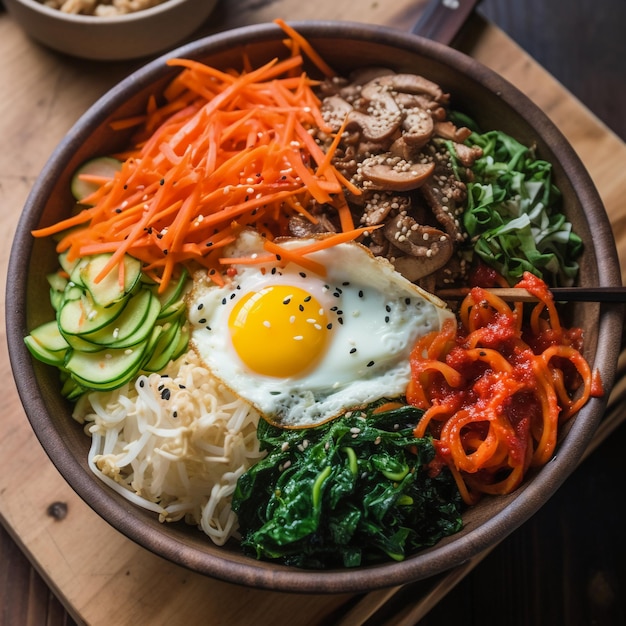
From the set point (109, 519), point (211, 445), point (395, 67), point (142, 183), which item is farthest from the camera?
point (395, 67)

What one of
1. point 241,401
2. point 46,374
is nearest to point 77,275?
point 46,374

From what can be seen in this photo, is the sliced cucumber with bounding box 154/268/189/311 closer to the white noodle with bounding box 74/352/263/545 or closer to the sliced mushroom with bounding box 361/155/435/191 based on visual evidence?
the white noodle with bounding box 74/352/263/545

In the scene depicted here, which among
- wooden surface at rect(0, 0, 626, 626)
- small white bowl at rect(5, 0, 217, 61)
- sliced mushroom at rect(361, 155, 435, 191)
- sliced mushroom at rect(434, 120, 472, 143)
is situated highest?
small white bowl at rect(5, 0, 217, 61)

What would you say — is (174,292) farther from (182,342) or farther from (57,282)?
(57,282)

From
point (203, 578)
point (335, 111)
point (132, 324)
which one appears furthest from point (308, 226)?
point (203, 578)

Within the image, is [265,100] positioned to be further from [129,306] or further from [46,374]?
[46,374]

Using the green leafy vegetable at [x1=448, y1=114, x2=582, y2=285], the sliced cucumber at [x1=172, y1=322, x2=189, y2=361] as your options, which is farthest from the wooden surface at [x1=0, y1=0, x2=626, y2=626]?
the sliced cucumber at [x1=172, y1=322, x2=189, y2=361]
